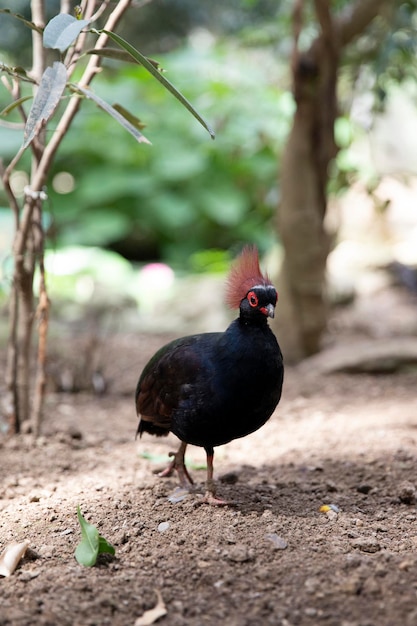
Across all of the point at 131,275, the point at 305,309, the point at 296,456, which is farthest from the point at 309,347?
the point at 131,275

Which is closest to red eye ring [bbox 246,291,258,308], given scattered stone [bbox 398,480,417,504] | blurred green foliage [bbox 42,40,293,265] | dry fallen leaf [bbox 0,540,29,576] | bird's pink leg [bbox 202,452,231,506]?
bird's pink leg [bbox 202,452,231,506]

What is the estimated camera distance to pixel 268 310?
2.39 m

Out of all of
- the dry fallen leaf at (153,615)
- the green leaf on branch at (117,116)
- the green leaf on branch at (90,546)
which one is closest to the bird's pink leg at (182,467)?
the green leaf on branch at (90,546)

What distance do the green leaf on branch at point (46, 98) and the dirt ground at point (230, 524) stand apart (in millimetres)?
1230

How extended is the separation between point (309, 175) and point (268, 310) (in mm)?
3049

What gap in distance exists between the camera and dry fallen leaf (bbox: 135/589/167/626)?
1.73 metres

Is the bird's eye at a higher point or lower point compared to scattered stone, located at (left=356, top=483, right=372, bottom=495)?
higher

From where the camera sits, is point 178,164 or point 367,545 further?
point 178,164

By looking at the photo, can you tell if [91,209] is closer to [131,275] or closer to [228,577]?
[131,275]

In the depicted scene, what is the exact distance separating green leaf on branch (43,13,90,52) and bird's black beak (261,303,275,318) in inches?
40.1

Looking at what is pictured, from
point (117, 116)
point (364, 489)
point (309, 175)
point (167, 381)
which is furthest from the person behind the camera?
point (309, 175)

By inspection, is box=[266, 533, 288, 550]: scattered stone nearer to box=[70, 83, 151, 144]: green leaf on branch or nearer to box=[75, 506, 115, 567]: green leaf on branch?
box=[75, 506, 115, 567]: green leaf on branch

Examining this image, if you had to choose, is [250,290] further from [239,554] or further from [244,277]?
[239,554]

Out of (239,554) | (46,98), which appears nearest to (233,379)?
(239,554)
